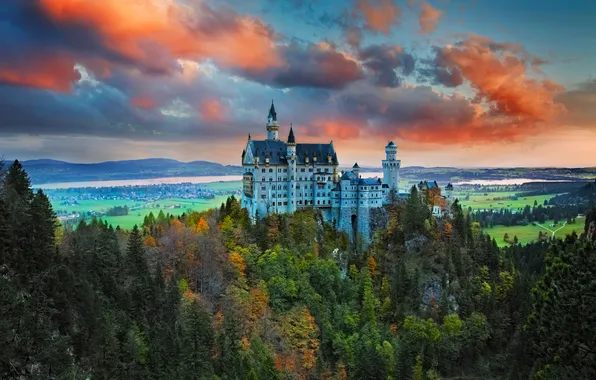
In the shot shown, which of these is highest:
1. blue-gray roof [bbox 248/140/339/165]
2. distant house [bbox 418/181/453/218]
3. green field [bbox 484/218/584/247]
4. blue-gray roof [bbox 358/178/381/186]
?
blue-gray roof [bbox 248/140/339/165]

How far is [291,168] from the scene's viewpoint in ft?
309

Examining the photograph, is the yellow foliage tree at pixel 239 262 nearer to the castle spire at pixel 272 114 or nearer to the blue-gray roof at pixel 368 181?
the blue-gray roof at pixel 368 181

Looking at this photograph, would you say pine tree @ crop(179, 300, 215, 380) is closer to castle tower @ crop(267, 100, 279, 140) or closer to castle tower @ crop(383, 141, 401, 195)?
castle tower @ crop(267, 100, 279, 140)

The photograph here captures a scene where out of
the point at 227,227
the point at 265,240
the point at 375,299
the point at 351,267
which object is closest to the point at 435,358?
the point at 375,299

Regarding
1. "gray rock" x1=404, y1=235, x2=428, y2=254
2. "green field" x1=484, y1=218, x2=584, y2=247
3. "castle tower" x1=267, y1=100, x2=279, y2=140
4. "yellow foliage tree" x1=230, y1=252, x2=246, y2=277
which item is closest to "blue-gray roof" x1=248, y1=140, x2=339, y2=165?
"castle tower" x1=267, y1=100, x2=279, y2=140

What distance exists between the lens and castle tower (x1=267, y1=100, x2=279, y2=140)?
9644 cm

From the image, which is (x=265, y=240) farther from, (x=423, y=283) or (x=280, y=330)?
(x=423, y=283)

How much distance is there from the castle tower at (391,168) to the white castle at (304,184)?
2.08 m

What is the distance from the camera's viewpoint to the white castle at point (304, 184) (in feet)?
Result: 303

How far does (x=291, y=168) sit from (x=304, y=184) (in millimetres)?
4230

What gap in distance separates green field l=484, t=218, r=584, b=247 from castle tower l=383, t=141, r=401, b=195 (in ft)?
245

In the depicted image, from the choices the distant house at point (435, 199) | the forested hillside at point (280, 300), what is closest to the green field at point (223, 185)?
the forested hillside at point (280, 300)

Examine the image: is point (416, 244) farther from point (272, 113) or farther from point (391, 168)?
point (272, 113)

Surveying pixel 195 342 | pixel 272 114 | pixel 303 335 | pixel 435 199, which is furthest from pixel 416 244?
pixel 195 342
